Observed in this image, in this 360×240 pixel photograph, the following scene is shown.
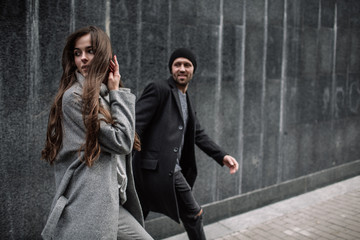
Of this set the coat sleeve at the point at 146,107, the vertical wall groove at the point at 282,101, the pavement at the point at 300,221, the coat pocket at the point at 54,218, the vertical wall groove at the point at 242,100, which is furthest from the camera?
the vertical wall groove at the point at 282,101

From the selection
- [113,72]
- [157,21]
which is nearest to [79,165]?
[113,72]

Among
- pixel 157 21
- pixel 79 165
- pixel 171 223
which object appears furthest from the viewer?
pixel 171 223

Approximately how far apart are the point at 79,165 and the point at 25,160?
1.63 metres

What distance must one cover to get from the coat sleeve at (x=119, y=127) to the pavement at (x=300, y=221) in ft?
8.81

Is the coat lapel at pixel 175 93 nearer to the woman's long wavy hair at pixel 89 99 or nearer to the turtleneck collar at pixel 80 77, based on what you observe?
the woman's long wavy hair at pixel 89 99

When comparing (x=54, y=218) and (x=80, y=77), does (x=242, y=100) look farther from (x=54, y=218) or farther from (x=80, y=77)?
(x=54, y=218)

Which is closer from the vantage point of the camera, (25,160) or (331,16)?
(25,160)

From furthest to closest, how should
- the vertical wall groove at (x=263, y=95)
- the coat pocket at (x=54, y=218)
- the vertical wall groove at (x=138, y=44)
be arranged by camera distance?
the vertical wall groove at (x=263, y=95), the vertical wall groove at (x=138, y=44), the coat pocket at (x=54, y=218)

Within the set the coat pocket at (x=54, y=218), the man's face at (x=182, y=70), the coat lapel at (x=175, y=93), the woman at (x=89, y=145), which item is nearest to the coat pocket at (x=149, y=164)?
the coat lapel at (x=175, y=93)

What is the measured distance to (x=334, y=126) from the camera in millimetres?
6609

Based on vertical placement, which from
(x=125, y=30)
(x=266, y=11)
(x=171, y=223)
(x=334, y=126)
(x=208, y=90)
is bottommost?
(x=171, y=223)

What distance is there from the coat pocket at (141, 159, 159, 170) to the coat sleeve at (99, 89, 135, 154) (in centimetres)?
111

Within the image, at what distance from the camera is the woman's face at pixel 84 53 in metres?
2.05

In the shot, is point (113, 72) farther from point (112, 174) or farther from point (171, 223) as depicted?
point (171, 223)
